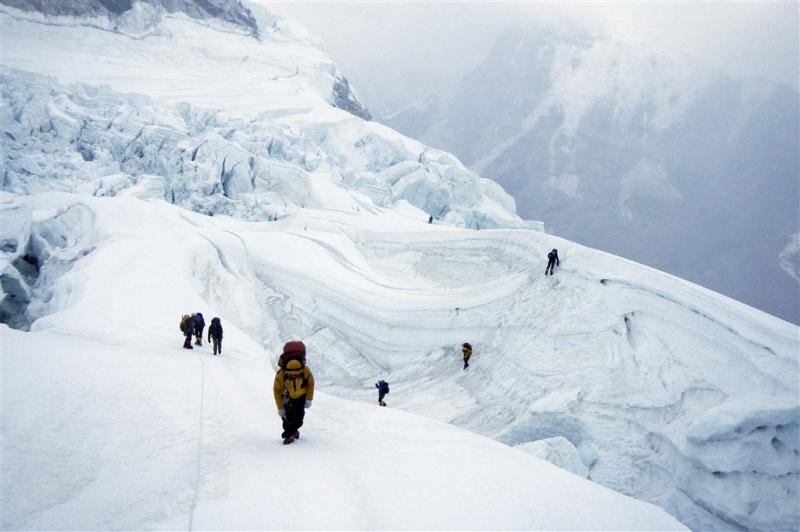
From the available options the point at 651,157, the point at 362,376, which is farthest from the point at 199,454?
the point at 651,157

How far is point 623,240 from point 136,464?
11415 cm

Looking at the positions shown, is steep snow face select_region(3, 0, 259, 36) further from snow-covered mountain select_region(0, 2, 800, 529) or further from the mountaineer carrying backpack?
the mountaineer carrying backpack

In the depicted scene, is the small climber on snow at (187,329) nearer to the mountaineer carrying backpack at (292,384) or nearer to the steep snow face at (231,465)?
the steep snow face at (231,465)

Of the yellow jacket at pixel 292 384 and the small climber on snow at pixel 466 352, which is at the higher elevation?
the small climber on snow at pixel 466 352

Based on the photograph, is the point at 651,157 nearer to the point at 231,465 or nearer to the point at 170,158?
the point at 170,158

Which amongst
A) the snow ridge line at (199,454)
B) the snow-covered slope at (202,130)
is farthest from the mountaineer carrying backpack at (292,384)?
the snow-covered slope at (202,130)

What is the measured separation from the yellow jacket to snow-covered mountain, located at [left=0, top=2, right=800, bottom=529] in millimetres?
645

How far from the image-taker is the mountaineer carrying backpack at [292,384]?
476cm

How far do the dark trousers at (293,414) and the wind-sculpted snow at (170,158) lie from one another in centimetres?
3183

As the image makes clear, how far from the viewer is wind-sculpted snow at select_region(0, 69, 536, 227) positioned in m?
37.4

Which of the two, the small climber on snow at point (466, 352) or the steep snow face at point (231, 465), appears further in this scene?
the small climber on snow at point (466, 352)

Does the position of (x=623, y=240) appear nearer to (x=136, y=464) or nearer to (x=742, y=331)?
(x=742, y=331)

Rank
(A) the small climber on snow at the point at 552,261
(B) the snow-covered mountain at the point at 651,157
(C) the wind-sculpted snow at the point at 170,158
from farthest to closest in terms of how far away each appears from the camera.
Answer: (B) the snow-covered mountain at the point at 651,157 → (C) the wind-sculpted snow at the point at 170,158 → (A) the small climber on snow at the point at 552,261

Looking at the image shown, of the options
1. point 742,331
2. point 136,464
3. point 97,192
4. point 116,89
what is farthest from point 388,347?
point 116,89
